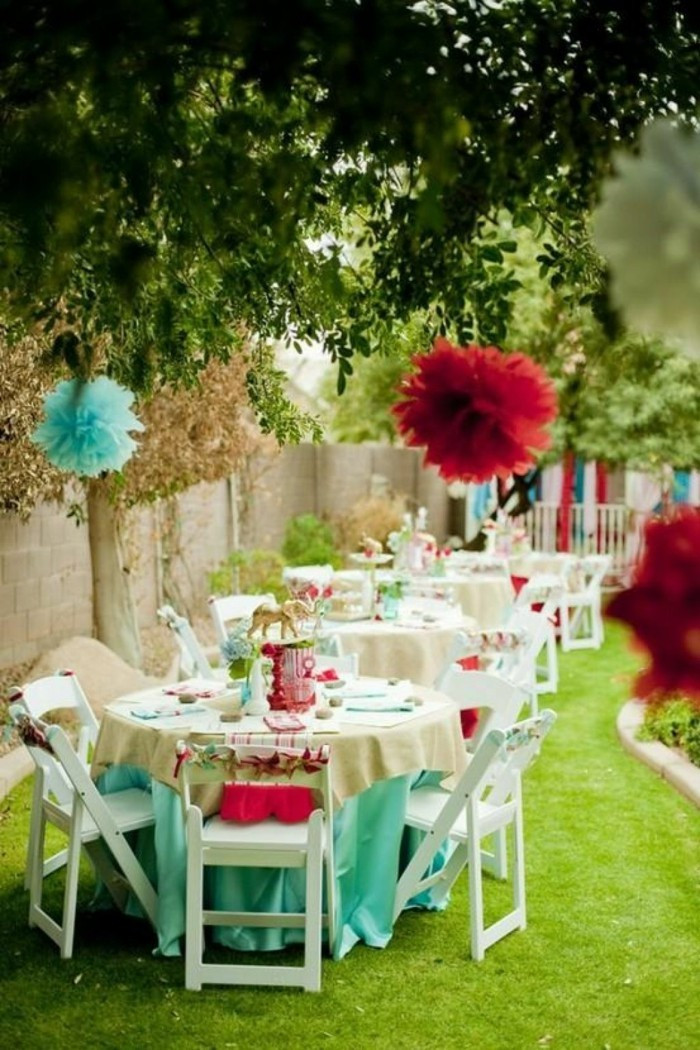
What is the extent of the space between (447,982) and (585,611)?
27.9 feet

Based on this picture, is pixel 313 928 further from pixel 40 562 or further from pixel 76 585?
pixel 76 585

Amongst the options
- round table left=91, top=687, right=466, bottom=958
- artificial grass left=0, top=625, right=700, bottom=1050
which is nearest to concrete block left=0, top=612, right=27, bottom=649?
artificial grass left=0, top=625, right=700, bottom=1050

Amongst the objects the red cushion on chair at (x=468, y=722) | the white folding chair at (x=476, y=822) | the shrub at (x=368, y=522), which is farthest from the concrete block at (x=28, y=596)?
the shrub at (x=368, y=522)

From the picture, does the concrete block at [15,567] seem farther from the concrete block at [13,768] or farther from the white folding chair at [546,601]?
the white folding chair at [546,601]

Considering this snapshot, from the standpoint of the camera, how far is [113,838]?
13.7 ft

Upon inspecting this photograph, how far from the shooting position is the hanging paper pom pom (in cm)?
242

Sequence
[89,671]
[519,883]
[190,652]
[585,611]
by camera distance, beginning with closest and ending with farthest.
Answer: [519,883] < [190,652] < [89,671] < [585,611]

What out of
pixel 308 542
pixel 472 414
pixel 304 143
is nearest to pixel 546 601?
pixel 308 542

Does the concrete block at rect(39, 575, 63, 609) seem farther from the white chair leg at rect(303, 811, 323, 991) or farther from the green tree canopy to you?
the green tree canopy

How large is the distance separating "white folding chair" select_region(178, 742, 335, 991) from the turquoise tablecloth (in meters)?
Result: 0.23

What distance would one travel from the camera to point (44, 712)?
15.4ft

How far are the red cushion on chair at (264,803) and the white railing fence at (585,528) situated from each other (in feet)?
35.0
